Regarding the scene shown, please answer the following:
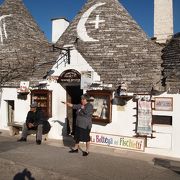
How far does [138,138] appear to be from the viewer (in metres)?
10.8

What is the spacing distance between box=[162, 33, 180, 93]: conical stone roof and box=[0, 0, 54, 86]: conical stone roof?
15.5 ft

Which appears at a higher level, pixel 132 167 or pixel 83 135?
pixel 83 135

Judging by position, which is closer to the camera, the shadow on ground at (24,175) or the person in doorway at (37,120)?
the shadow on ground at (24,175)

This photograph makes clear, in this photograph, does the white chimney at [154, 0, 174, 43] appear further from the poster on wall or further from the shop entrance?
the poster on wall

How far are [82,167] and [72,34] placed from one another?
6.54 m

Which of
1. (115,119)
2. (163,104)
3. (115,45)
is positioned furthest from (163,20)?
(115,119)

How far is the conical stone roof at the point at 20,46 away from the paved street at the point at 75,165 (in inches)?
151

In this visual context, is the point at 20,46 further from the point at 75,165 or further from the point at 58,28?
the point at 75,165

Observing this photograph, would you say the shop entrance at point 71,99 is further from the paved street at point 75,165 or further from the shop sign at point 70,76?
the paved street at point 75,165

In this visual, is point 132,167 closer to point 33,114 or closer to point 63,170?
point 63,170

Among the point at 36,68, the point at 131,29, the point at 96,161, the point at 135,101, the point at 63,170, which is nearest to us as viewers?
the point at 63,170

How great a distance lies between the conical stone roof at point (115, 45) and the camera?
11492 mm

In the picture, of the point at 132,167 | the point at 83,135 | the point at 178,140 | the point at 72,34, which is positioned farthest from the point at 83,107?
the point at 72,34

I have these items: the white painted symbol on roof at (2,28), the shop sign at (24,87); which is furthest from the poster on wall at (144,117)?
the white painted symbol on roof at (2,28)
